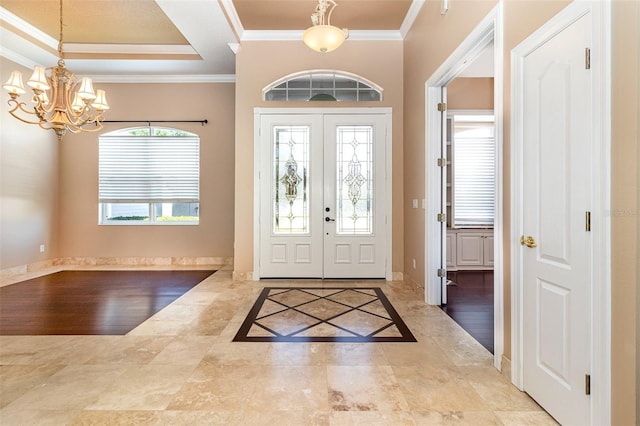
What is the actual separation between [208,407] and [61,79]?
13.2ft

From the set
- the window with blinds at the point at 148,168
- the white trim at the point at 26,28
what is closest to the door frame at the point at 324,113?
the window with blinds at the point at 148,168

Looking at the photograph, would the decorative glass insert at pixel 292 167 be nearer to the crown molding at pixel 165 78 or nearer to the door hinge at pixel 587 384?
the crown molding at pixel 165 78

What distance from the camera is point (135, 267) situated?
5.85m

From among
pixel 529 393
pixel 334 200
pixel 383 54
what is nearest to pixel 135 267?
pixel 334 200

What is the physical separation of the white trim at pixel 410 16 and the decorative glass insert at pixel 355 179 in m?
1.48

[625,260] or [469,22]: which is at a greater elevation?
[469,22]

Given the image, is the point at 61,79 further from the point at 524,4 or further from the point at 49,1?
the point at 524,4

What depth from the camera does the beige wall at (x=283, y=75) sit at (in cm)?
486

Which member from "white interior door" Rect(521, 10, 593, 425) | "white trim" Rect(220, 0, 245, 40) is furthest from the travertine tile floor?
"white trim" Rect(220, 0, 245, 40)

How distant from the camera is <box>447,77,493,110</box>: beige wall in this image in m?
5.59

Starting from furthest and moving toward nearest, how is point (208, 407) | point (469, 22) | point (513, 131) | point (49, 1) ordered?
point (49, 1), point (469, 22), point (513, 131), point (208, 407)

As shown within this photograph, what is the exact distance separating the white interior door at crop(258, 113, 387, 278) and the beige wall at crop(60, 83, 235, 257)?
1.51 metres

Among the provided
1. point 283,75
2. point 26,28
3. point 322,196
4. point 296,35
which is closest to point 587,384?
point 322,196

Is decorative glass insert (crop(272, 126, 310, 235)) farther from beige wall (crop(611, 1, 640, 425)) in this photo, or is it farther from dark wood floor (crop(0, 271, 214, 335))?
beige wall (crop(611, 1, 640, 425))
